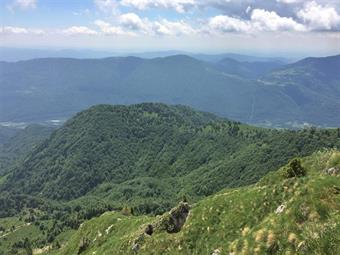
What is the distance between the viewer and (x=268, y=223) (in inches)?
1982

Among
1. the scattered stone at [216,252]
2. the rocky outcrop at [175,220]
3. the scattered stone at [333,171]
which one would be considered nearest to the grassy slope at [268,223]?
the scattered stone at [216,252]

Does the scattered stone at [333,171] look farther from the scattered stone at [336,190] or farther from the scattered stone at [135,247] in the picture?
the scattered stone at [135,247]

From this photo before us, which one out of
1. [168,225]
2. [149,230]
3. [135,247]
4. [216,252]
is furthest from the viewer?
[149,230]

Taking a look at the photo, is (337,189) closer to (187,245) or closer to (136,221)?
(187,245)

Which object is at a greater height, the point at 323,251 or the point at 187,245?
the point at 323,251

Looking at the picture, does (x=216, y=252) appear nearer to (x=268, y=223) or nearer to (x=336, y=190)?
(x=268, y=223)

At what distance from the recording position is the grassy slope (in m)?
40.1

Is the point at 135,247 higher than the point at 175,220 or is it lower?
lower

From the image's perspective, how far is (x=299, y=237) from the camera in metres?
43.7

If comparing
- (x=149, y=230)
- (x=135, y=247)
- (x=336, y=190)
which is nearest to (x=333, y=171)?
(x=336, y=190)

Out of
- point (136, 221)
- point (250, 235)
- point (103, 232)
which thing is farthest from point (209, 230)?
point (103, 232)

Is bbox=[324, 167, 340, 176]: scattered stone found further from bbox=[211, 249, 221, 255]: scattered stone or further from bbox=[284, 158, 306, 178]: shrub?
bbox=[211, 249, 221, 255]: scattered stone

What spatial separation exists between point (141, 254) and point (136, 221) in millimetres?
48249

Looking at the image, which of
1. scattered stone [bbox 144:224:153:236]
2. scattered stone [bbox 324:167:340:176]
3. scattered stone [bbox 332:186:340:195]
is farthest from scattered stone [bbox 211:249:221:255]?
scattered stone [bbox 324:167:340:176]
